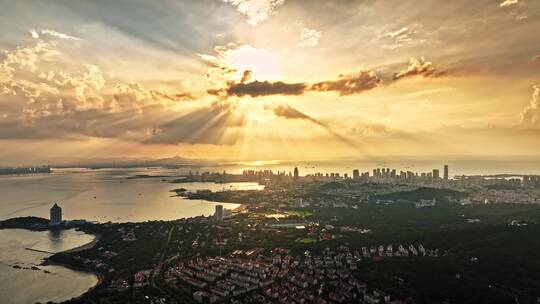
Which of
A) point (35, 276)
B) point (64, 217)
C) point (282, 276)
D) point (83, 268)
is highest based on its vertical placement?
point (282, 276)

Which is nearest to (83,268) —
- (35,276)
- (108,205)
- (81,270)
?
(81,270)

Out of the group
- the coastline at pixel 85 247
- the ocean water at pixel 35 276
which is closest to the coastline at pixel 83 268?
the coastline at pixel 85 247

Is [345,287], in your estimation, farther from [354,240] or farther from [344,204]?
[344,204]

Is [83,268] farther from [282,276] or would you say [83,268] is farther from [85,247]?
[282,276]

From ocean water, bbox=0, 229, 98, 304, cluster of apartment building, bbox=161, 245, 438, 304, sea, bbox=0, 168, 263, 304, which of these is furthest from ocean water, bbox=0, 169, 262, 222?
cluster of apartment building, bbox=161, 245, 438, 304

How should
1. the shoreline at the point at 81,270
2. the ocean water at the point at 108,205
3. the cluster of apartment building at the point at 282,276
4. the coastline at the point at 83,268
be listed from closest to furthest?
1. the cluster of apartment building at the point at 282,276
2. the shoreline at the point at 81,270
3. the coastline at the point at 83,268
4. the ocean water at the point at 108,205

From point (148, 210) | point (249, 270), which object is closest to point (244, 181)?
point (148, 210)

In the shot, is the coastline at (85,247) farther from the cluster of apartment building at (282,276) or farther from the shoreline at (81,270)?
the cluster of apartment building at (282,276)

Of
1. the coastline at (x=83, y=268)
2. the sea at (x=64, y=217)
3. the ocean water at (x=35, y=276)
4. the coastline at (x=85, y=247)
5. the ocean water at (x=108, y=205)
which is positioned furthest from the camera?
the ocean water at (x=108, y=205)
